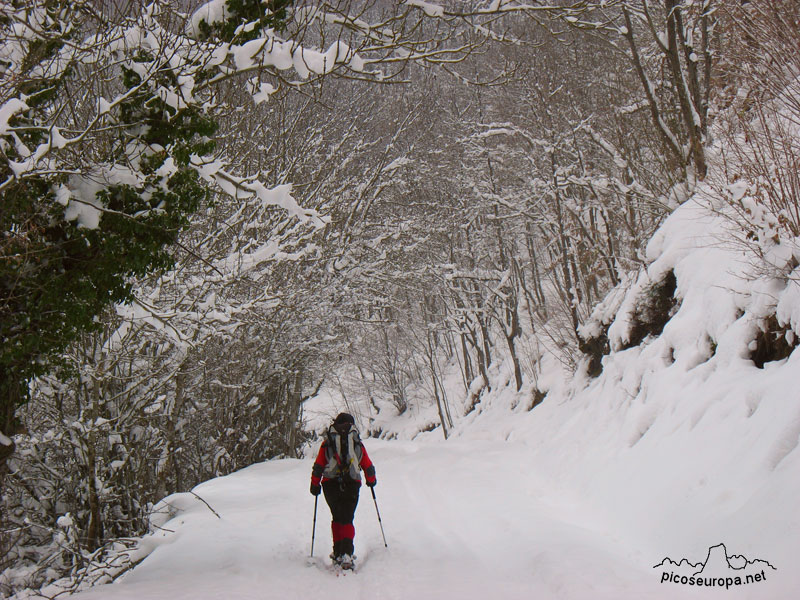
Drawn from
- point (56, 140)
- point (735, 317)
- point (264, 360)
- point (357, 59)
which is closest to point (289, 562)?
point (56, 140)

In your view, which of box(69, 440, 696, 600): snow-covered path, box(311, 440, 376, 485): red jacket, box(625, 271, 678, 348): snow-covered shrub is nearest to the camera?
box(69, 440, 696, 600): snow-covered path

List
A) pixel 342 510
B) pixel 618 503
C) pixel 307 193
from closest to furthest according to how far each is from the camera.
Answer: pixel 618 503, pixel 342 510, pixel 307 193

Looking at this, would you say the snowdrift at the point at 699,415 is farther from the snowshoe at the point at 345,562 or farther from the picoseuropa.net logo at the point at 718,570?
the snowshoe at the point at 345,562

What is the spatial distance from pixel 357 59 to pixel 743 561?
4512 millimetres

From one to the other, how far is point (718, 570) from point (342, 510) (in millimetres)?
3720

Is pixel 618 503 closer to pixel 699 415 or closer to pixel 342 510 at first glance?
pixel 699 415

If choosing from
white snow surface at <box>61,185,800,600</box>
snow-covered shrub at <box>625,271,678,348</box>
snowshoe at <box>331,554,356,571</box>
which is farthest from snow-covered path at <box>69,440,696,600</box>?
snow-covered shrub at <box>625,271,678,348</box>

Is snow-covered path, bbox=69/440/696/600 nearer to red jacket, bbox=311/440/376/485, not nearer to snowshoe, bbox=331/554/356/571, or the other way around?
snowshoe, bbox=331/554/356/571

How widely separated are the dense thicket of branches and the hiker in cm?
196

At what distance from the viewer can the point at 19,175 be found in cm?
324

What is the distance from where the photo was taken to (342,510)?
615 centimetres

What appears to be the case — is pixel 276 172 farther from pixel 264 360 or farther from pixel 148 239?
pixel 148 239

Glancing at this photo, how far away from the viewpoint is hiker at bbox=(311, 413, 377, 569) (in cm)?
606

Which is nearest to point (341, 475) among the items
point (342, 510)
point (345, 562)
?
point (342, 510)
